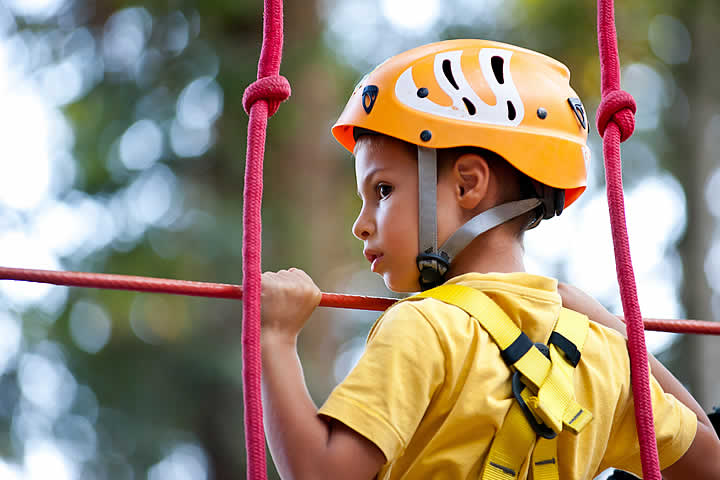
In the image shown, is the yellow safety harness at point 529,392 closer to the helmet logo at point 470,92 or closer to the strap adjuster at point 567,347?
the strap adjuster at point 567,347

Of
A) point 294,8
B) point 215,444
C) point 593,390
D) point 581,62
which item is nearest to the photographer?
point 593,390

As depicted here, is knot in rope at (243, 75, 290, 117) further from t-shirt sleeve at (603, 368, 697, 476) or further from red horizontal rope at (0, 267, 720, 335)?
t-shirt sleeve at (603, 368, 697, 476)

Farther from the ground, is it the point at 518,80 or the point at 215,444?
the point at 518,80

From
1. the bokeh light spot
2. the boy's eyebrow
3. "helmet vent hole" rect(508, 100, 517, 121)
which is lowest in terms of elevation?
the bokeh light spot

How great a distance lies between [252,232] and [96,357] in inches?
187

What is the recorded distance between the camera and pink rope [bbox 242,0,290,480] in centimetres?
118

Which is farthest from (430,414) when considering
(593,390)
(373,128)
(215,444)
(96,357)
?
(96,357)

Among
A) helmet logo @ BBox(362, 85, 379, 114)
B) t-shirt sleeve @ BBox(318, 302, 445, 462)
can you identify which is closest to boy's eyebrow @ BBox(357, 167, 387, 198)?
helmet logo @ BBox(362, 85, 379, 114)

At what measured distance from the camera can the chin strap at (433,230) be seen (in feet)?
4.80

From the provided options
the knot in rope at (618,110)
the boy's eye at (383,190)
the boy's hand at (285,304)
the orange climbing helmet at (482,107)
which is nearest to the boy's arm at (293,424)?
the boy's hand at (285,304)

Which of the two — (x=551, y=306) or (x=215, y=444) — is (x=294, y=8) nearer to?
(x=215, y=444)

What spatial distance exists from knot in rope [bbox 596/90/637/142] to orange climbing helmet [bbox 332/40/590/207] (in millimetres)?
73

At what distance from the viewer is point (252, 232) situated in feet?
4.19

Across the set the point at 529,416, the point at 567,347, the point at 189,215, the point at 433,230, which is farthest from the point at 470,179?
the point at 189,215
